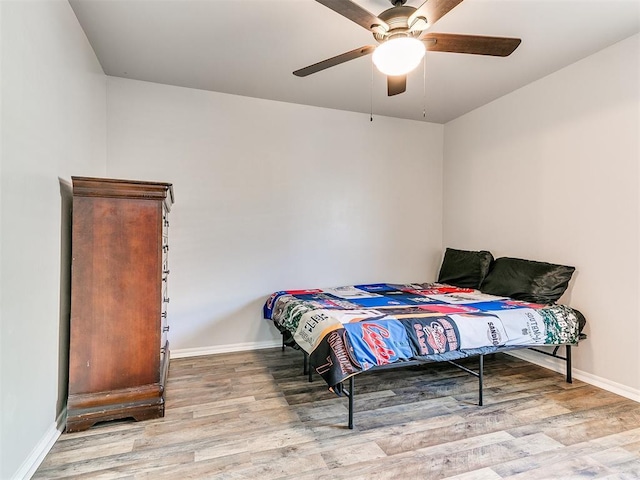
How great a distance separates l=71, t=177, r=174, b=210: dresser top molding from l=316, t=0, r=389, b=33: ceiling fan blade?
1455 mm

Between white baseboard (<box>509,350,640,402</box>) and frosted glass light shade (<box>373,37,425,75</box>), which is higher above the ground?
frosted glass light shade (<box>373,37,425,75</box>)

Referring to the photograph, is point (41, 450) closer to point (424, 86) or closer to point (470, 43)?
point (470, 43)

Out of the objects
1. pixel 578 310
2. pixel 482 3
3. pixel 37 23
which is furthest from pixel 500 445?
pixel 37 23

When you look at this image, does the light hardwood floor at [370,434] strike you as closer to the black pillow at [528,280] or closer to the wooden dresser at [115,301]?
the wooden dresser at [115,301]

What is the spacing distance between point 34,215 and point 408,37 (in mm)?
2154

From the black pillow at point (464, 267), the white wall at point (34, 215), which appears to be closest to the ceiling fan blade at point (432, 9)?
the white wall at point (34, 215)

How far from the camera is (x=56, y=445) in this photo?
1913mm

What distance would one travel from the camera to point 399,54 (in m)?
1.87

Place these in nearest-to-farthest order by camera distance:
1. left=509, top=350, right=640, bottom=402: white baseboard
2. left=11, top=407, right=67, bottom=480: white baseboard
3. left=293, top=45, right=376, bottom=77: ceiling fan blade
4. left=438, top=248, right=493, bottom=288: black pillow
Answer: left=11, top=407, right=67, bottom=480: white baseboard → left=293, top=45, right=376, bottom=77: ceiling fan blade → left=509, top=350, right=640, bottom=402: white baseboard → left=438, top=248, right=493, bottom=288: black pillow

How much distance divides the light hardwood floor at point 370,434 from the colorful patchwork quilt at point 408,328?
367 millimetres

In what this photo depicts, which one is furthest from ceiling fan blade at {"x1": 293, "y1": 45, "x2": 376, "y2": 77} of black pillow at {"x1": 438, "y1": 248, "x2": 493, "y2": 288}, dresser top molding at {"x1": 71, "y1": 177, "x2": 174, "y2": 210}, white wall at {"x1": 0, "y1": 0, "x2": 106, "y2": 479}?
black pillow at {"x1": 438, "y1": 248, "x2": 493, "y2": 288}

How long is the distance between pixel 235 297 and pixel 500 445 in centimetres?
257

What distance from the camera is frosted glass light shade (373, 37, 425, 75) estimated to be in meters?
1.83

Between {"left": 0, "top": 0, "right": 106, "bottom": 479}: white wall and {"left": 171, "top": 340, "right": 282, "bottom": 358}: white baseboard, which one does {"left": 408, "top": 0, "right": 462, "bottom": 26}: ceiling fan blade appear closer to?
{"left": 0, "top": 0, "right": 106, "bottom": 479}: white wall
